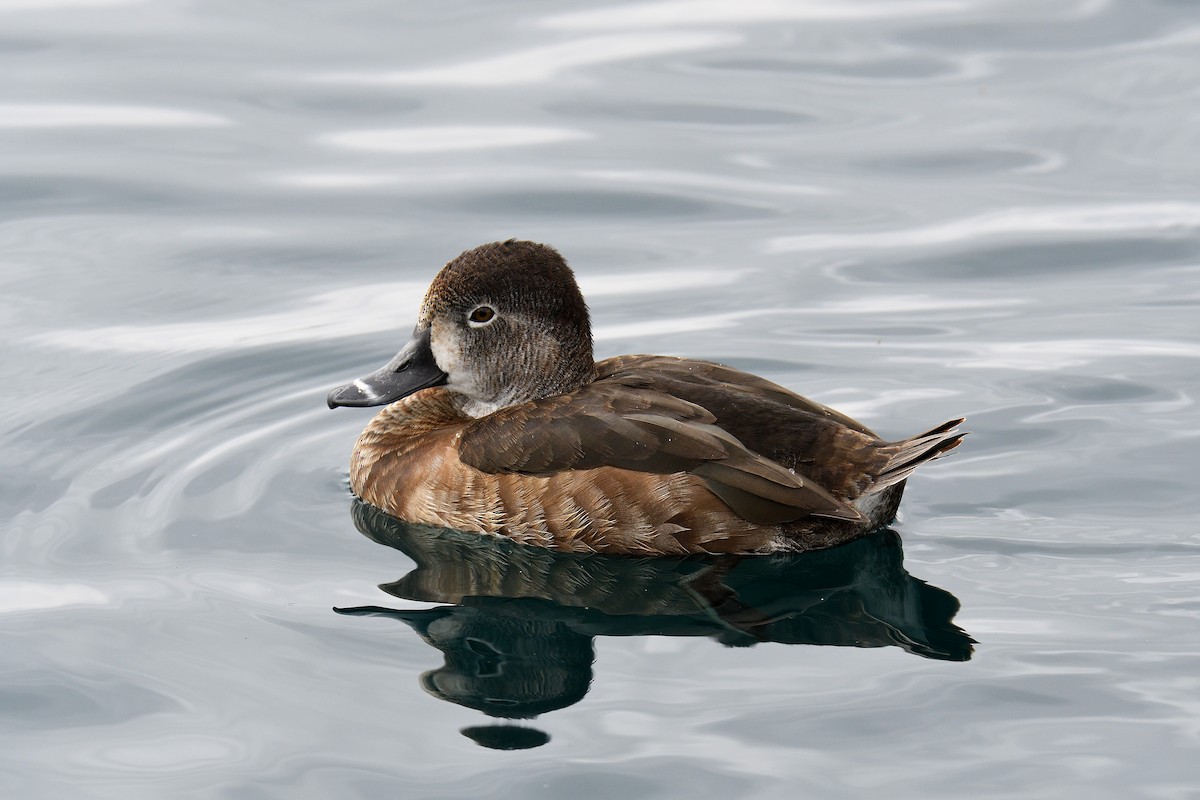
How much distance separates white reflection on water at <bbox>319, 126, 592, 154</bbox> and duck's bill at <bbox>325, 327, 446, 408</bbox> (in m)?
3.80

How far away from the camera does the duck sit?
19.1ft

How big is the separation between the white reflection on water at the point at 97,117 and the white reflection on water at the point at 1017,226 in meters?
3.80

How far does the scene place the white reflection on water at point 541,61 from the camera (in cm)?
1080

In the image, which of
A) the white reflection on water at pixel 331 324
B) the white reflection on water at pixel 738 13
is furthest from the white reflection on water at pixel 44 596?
the white reflection on water at pixel 738 13

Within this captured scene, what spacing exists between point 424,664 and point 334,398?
1.56m

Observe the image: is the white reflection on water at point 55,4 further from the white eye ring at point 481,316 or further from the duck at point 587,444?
the white eye ring at point 481,316

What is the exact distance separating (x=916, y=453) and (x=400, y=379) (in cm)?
202

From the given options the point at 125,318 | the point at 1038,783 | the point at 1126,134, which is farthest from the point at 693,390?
the point at 1126,134

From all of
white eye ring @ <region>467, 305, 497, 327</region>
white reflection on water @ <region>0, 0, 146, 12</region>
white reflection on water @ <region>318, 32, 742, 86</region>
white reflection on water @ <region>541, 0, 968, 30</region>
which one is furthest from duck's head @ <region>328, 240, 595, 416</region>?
white reflection on water @ <region>0, 0, 146, 12</region>

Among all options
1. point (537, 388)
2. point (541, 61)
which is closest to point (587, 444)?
point (537, 388)

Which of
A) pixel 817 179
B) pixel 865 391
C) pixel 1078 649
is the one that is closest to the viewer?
pixel 1078 649

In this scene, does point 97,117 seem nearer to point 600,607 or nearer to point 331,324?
point 331,324

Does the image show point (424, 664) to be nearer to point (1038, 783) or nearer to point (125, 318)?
point (1038, 783)

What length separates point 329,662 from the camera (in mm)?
5250
